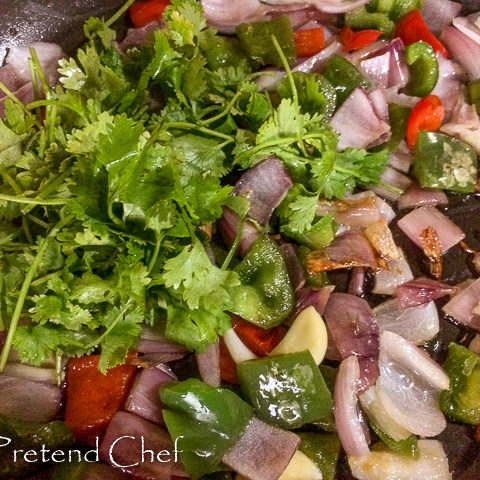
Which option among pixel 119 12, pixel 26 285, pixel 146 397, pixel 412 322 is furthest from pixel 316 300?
pixel 119 12

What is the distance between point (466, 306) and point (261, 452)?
1108 mm

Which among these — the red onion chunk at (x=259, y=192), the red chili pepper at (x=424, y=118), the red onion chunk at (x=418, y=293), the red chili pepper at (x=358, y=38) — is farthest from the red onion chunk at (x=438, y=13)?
the red onion chunk at (x=418, y=293)

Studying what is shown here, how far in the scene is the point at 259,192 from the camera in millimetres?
2479

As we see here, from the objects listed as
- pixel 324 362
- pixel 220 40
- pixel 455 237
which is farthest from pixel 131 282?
pixel 455 237

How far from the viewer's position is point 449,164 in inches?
105

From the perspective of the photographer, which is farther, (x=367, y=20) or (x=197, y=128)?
(x=367, y=20)

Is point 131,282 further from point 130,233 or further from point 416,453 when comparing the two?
point 416,453

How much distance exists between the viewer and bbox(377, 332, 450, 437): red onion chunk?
2471 mm

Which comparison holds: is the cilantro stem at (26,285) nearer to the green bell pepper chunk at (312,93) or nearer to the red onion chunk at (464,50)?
the green bell pepper chunk at (312,93)

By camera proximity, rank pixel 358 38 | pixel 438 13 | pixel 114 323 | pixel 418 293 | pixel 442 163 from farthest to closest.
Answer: pixel 438 13 < pixel 358 38 < pixel 442 163 < pixel 418 293 < pixel 114 323

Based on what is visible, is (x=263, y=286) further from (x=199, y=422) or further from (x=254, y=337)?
(x=199, y=422)

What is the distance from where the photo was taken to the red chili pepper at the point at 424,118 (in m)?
2.70

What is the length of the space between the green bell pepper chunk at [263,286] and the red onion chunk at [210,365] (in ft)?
0.66

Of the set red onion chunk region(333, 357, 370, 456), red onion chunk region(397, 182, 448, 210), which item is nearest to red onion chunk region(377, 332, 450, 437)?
red onion chunk region(333, 357, 370, 456)
